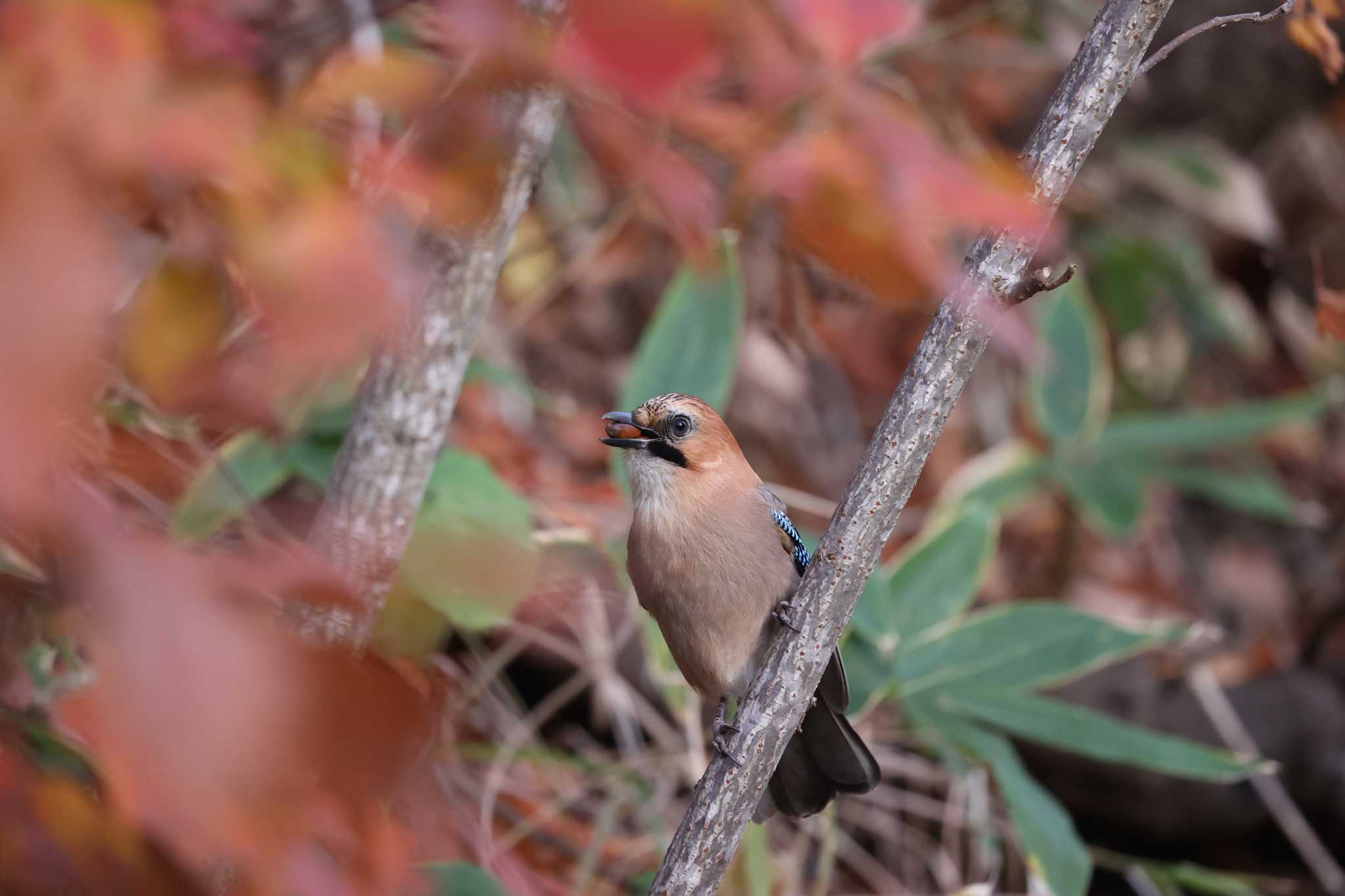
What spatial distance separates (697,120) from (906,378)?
60.1 inches

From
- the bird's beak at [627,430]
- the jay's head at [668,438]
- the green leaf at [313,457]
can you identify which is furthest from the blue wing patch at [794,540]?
the green leaf at [313,457]

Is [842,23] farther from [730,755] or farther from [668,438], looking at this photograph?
[730,755]

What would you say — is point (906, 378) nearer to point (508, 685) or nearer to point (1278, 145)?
point (508, 685)

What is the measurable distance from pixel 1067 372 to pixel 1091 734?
5.28 feet

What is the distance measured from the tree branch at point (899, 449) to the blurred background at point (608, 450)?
0.30 ft

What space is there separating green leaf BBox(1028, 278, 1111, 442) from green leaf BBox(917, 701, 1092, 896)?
1526mm

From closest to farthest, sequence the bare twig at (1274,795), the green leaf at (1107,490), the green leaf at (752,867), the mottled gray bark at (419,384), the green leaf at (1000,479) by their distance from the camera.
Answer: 1. the mottled gray bark at (419,384)
2. the green leaf at (752,867)
3. the bare twig at (1274,795)
4. the green leaf at (1000,479)
5. the green leaf at (1107,490)

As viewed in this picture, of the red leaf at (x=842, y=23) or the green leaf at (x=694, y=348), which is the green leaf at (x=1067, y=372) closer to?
the green leaf at (x=694, y=348)

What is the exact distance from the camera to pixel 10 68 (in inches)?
47.2

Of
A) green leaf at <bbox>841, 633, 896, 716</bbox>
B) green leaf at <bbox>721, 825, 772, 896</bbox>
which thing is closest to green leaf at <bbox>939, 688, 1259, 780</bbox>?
green leaf at <bbox>841, 633, 896, 716</bbox>

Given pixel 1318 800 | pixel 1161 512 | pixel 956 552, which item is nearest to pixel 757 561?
pixel 956 552

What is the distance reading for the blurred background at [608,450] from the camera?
35.3 inches

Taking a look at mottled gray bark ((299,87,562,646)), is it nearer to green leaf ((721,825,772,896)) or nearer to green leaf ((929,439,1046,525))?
→ green leaf ((721,825,772,896))

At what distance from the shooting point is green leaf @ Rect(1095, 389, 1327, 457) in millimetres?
4203
